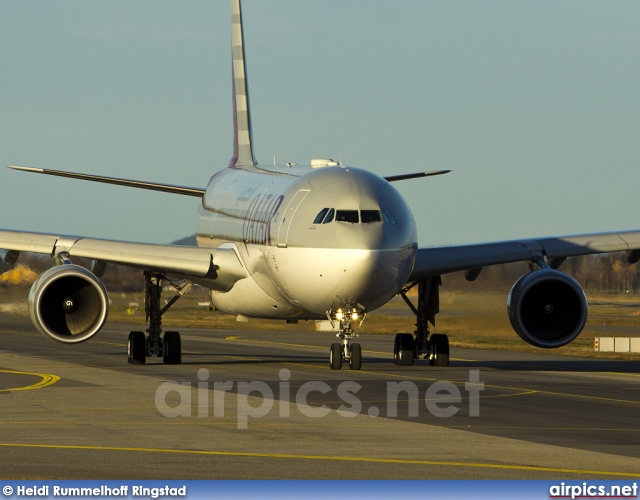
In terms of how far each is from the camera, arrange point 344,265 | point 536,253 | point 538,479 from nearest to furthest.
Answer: point 538,479 → point 344,265 → point 536,253

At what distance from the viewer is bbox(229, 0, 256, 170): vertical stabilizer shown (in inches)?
1631

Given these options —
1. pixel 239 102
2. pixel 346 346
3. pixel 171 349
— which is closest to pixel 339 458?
pixel 346 346

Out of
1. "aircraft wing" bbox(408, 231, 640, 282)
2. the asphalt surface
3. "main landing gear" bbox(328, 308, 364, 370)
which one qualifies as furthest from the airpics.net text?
"aircraft wing" bbox(408, 231, 640, 282)

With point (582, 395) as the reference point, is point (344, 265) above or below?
above

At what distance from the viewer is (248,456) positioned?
15195 millimetres

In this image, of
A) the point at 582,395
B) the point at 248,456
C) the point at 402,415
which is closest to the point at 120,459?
the point at 248,456

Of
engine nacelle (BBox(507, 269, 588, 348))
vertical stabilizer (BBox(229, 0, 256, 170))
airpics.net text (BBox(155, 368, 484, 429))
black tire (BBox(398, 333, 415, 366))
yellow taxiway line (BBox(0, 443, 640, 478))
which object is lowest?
yellow taxiway line (BBox(0, 443, 640, 478))

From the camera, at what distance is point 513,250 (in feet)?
106

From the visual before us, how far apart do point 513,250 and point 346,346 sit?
18.8ft

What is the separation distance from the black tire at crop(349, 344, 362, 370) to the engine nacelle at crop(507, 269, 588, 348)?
3.91m

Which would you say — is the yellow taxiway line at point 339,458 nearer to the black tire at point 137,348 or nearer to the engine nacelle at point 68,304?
the engine nacelle at point 68,304

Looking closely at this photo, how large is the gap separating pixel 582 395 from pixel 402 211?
19.4ft

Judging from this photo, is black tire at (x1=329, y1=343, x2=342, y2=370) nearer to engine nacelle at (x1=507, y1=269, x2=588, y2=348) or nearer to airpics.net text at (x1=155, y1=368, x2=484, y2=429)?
airpics.net text at (x1=155, y1=368, x2=484, y2=429)

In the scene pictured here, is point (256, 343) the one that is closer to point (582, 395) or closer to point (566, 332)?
point (566, 332)
